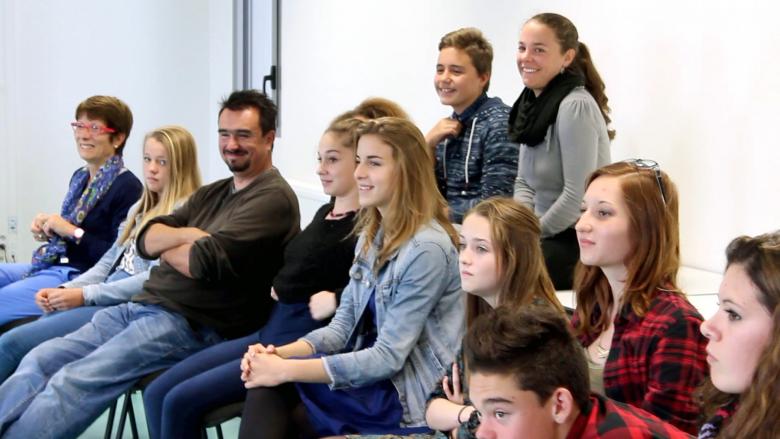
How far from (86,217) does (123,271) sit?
520 mm

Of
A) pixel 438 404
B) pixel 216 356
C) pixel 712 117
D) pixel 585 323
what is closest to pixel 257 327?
pixel 216 356

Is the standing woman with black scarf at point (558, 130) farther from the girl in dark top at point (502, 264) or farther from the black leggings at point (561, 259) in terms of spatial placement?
the girl in dark top at point (502, 264)

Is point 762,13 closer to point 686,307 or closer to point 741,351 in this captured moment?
point 686,307

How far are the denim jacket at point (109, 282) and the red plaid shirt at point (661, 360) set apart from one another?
6.92 ft

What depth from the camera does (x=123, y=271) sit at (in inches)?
148

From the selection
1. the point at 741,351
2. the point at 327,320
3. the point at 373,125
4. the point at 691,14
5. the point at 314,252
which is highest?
the point at 691,14

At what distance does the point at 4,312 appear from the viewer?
386cm

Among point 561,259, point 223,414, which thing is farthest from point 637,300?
point 223,414

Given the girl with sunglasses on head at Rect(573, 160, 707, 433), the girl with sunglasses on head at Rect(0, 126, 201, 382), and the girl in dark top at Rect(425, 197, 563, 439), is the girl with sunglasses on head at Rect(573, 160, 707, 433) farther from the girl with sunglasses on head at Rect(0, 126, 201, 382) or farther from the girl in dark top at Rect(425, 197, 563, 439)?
the girl with sunglasses on head at Rect(0, 126, 201, 382)

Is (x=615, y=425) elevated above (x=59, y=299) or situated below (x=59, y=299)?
above

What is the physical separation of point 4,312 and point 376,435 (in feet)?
7.12

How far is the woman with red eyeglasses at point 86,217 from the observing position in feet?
13.5

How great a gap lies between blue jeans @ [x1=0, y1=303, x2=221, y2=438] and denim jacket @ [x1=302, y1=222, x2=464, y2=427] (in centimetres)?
93

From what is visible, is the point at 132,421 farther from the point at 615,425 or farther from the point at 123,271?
the point at 615,425
